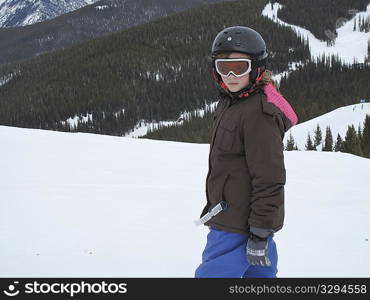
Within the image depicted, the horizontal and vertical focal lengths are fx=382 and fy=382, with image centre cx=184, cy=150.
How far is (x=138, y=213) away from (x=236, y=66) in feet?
13.5

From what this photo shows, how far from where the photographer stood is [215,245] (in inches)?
113

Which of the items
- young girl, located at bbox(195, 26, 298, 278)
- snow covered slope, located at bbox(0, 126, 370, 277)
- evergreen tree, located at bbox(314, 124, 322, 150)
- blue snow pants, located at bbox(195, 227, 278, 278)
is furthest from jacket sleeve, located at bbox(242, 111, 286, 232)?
evergreen tree, located at bbox(314, 124, 322, 150)

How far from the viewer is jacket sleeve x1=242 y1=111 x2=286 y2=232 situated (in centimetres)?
Answer: 258

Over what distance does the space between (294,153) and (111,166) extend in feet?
18.5

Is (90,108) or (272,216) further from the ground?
(90,108)

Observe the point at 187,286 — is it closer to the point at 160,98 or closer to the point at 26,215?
the point at 26,215

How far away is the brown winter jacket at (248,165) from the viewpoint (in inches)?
102

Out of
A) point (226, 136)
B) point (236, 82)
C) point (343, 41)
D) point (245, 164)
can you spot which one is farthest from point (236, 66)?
point (343, 41)

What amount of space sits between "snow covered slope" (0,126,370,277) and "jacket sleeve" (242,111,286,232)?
219cm

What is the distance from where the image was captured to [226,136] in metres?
2.81

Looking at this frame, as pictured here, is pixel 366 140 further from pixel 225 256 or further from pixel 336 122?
pixel 225 256

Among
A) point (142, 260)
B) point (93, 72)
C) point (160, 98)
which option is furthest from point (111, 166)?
point (93, 72)

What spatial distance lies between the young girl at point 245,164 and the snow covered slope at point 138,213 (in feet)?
5.95

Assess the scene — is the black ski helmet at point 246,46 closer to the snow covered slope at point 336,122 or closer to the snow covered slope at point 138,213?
the snow covered slope at point 138,213
